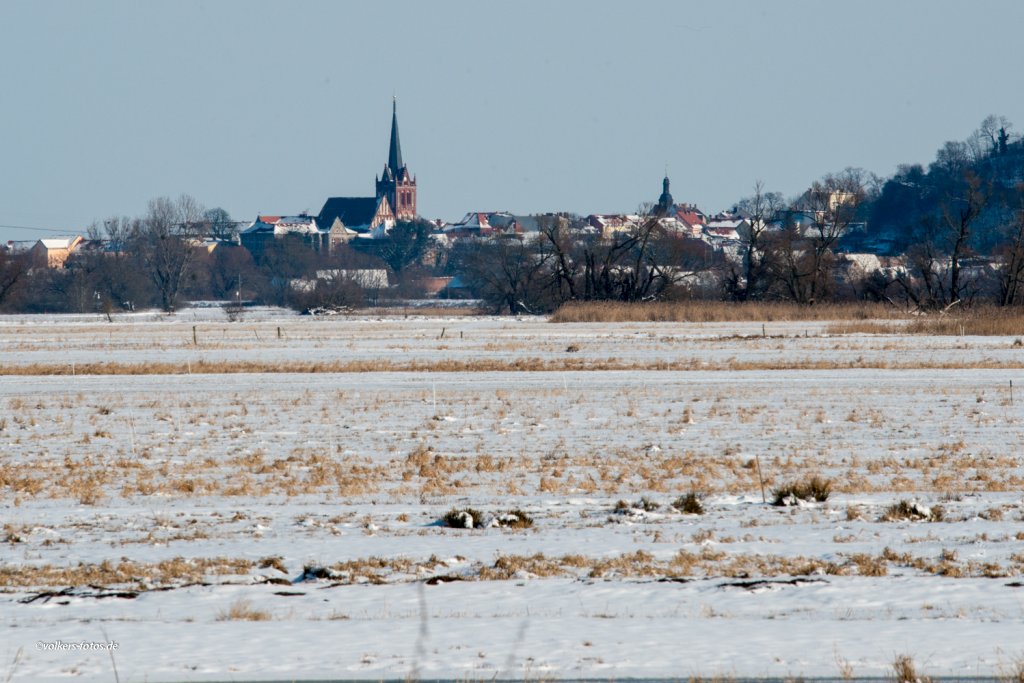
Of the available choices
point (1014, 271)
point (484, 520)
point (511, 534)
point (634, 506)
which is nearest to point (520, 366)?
point (634, 506)

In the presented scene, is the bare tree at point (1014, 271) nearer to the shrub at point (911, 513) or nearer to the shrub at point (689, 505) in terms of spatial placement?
the shrub at point (911, 513)

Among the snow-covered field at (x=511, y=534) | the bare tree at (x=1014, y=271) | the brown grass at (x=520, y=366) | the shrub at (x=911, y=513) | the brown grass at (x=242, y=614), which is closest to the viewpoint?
the snow-covered field at (x=511, y=534)

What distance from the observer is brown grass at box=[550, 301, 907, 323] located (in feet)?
227

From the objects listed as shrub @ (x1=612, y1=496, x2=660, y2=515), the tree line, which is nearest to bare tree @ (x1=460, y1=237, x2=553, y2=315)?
the tree line

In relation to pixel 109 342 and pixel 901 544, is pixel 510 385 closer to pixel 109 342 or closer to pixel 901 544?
pixel 901 544

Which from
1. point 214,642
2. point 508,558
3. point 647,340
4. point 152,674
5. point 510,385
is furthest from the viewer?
point 647,340

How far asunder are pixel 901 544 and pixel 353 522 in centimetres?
540

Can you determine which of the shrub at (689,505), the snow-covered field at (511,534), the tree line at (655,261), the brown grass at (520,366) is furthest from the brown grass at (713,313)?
the shrub at (689,505)

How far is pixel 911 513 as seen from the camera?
12.8m

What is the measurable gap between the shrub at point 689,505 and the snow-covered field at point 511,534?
226 millimetres

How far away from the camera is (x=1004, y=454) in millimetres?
17688

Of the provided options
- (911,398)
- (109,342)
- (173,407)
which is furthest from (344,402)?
(109,342)

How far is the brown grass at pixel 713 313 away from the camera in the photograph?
6919 centimetres

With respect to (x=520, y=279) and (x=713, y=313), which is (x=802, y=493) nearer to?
(x=713, y=313)
